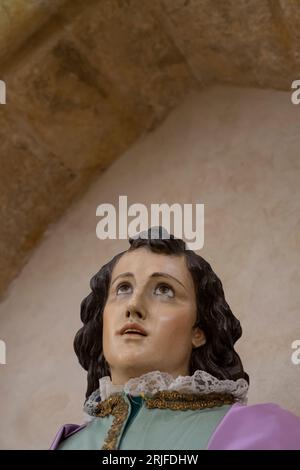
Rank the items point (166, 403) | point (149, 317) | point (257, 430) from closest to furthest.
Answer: point (257, 430), point (166, 403), point (149, 317)

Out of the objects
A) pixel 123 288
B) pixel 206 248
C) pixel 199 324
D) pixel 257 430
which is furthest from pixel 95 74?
pixel 257 430

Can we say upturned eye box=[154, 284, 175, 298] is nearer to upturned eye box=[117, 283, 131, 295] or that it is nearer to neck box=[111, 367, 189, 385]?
upturned eye box=[117, 283, 131, 295]

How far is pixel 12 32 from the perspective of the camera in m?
3.65

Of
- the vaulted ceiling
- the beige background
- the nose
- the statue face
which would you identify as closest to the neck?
the statue face

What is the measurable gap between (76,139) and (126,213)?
0.29m

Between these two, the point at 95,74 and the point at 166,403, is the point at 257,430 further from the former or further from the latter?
the point at 95,74

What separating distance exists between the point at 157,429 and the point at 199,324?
34cm

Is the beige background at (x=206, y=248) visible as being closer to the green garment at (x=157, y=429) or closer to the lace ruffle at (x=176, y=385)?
the lace ruffle at (x=176, y=385)

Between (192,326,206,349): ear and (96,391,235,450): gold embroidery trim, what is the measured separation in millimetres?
157

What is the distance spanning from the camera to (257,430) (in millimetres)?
2678

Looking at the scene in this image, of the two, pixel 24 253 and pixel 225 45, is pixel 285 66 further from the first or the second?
pixel 24 253

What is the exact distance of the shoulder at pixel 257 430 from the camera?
2.64 meters

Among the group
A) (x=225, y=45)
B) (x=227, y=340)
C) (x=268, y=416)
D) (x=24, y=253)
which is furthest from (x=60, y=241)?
(x=268, y=416)

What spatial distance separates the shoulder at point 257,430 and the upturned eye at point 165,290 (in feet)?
1.15
